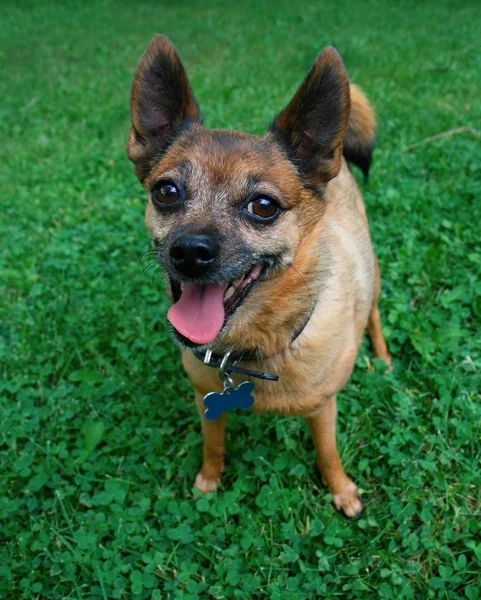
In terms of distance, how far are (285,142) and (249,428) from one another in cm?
154

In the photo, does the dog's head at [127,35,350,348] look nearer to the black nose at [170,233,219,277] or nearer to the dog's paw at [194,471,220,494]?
the black nose at [170,233,219,277]

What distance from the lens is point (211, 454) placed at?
2.66 meters

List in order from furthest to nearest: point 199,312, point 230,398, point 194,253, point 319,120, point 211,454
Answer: point 211,454, point 230,398, point 319,120, point 199,312, point 194,253

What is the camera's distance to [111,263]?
406cm

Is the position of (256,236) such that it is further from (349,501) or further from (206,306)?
(349,501)

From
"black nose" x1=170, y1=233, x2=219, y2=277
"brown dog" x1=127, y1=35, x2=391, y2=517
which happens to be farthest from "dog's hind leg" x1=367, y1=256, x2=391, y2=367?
"black nose" x1=170, y1=233, x2=219, y2=277

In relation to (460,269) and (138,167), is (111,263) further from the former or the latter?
(460,269)

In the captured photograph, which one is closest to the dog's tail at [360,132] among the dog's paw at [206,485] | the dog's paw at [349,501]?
the dog's paw at [349,501]

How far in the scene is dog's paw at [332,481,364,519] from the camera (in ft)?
8.34

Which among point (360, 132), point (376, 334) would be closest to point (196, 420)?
point (376, 334)

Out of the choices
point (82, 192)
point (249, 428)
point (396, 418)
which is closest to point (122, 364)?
point (249, 428)

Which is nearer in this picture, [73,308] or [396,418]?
[396,418]

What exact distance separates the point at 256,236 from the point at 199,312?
0.36 m

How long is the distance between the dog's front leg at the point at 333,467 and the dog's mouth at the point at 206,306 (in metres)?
0.79
